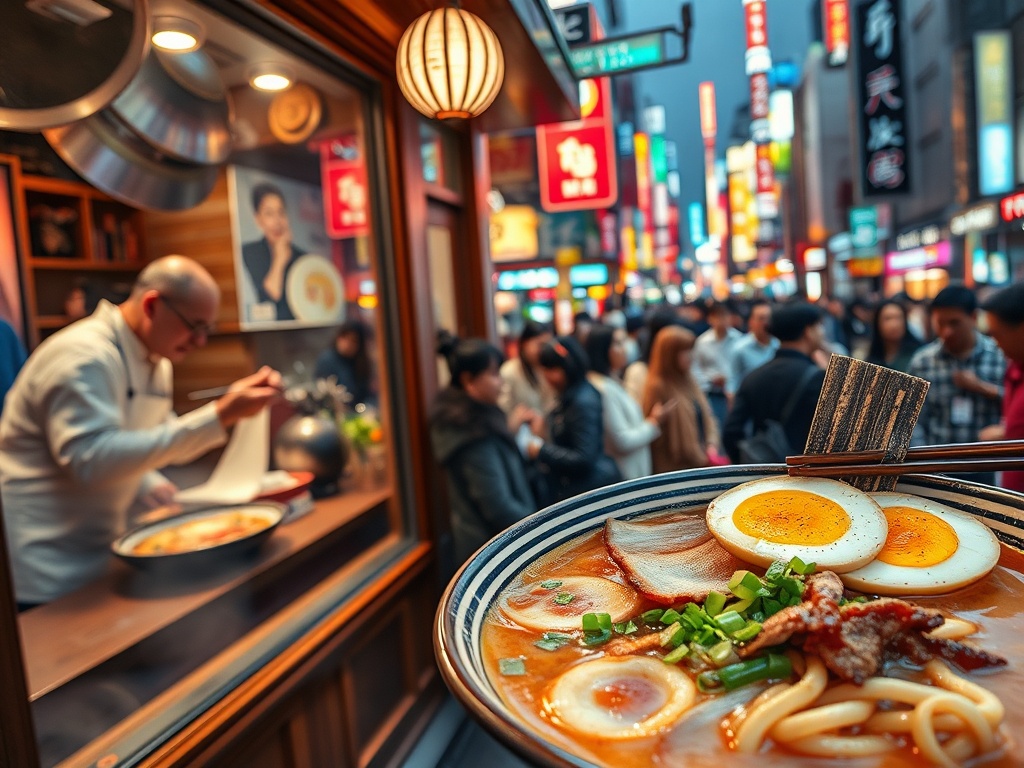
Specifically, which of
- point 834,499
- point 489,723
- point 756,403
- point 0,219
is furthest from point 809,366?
point 0,219

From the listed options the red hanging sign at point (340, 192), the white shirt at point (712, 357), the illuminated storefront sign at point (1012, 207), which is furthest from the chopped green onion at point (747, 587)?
the illuminated storefront sign at point (1012, 207)

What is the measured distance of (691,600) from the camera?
1.23 m

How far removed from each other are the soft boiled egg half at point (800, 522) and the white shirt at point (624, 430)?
9.50 feet

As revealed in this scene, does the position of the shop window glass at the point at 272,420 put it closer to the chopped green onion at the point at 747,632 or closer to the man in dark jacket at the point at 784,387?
the chopped green onion at the point at 747,632

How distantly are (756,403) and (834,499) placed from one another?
2.78m

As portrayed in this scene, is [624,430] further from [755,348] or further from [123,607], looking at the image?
[755,348]

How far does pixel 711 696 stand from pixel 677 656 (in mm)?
76

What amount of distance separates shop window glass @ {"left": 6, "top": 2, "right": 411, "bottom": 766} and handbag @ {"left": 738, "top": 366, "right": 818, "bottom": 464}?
1.78 meters

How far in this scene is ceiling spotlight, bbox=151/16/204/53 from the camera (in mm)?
2592

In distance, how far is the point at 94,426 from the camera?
2.73m

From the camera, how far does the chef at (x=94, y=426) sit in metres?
2.71

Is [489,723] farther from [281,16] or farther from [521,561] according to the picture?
[281,16]

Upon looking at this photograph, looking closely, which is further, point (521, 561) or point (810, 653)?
point (521, 561)

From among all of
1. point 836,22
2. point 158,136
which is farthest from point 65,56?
point 836,22
